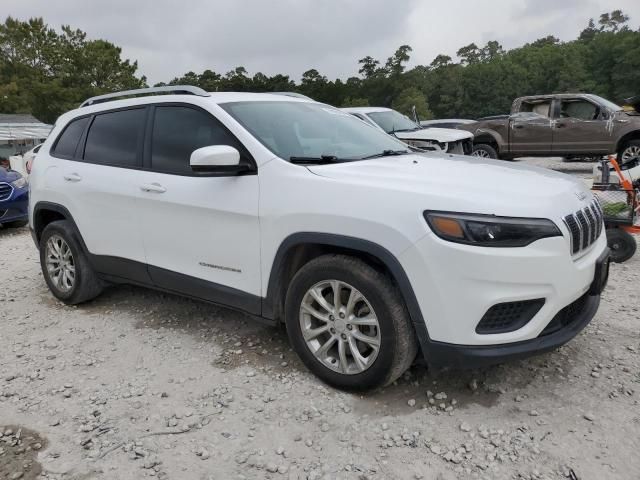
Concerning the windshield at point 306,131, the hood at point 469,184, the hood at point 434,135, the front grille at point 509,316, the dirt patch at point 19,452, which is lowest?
the dirt patch at point 19,452

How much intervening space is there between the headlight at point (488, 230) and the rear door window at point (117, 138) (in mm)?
2377

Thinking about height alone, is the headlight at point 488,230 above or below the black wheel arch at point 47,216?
above

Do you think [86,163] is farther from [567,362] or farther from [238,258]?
[567,362]

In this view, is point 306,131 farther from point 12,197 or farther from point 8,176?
point 8,176

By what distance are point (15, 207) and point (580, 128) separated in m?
11.8

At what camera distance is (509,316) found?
102 inches

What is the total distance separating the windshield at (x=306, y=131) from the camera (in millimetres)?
3343

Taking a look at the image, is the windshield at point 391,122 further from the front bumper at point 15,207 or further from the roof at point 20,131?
the roof at point 20,131

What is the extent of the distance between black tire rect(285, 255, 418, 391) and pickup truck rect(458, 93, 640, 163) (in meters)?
11.2

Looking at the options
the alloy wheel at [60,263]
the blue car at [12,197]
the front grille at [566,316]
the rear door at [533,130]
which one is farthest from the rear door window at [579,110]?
the alloy wheel at [60,263]

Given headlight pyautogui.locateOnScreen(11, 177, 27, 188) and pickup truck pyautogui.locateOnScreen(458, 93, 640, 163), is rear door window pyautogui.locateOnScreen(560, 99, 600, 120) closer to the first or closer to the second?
pickup truck pyautogui.locateOnScreen(458, 93, 640, 163)

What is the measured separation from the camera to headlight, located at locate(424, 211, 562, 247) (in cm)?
248

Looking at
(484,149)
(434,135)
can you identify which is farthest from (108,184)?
(484,149)

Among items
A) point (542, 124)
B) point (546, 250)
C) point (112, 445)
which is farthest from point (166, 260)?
point (542, 124)
